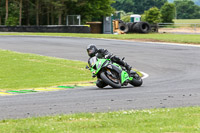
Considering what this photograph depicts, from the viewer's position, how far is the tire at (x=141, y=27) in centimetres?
5134

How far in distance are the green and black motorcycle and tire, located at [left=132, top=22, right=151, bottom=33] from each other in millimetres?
37484

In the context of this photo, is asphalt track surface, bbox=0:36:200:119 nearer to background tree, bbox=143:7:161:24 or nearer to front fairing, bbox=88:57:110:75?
front fairing, bbox=88:57:110:75

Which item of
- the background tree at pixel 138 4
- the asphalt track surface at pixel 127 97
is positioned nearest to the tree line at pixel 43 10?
the asphalt track surface at pixel 127 97

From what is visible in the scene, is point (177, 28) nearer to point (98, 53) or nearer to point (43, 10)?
point (43, 10)

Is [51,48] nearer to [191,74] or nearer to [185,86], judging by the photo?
[191,74]

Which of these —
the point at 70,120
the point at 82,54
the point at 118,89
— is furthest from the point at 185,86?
the point at 82,54

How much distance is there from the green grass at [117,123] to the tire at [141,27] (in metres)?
42.7

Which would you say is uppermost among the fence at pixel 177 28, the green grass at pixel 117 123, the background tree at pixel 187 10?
the background tree at pixel 187 10

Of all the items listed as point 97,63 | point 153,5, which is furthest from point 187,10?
point 97,63

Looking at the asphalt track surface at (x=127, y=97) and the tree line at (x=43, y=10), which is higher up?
the tree line at (x=43, y=10)

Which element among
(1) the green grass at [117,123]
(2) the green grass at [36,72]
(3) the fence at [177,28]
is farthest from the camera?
(3) the fence at [177,28]

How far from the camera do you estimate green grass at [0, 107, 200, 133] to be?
6.92 m

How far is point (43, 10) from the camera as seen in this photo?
70.7 m

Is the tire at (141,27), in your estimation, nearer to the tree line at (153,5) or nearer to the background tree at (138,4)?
the tree line at (153,5)
